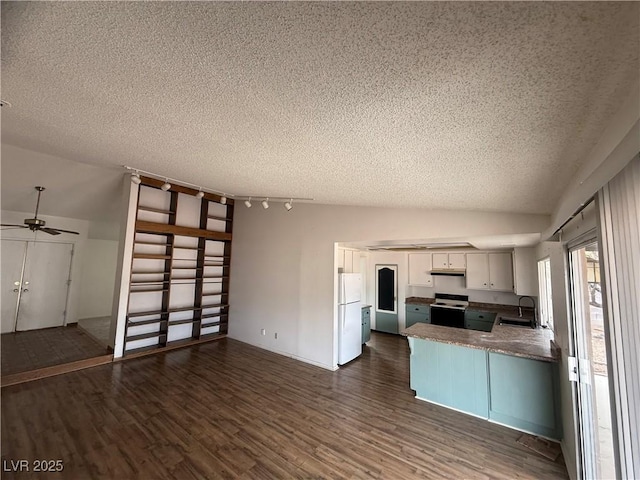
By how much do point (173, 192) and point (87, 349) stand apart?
3.15m

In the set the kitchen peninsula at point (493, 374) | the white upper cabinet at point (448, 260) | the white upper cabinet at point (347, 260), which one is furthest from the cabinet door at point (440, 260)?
the kitchen peninsula at point (493, 374)

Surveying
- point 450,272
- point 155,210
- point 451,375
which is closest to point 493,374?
point 451,375

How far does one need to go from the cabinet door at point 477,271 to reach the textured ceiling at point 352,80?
3.33 m

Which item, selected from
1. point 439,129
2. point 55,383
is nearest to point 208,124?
point 439,129

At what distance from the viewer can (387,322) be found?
640 centimetres

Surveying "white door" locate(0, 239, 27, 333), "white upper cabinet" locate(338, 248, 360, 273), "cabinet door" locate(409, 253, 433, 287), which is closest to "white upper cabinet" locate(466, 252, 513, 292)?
"cabinet door" locate(409, 253, 433, 287)

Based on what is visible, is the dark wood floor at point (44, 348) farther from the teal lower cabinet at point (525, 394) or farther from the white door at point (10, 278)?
the teal lower cabinet at point (525, 394)

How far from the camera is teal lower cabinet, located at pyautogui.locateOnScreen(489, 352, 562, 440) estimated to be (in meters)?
2.59

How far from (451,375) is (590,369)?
1493 mm

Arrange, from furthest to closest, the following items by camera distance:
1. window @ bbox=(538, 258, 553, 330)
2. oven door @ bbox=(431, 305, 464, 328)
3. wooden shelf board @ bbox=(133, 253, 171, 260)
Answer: oven door @ bbox=(431, 305, 464, 328) < wooden shelf board @ bbox=(133, 253, 171, 260) < window @ bbox=(538, 258, 553, 330)

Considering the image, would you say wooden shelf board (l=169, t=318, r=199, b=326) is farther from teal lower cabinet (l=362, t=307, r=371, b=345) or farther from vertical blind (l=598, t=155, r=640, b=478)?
vertical blind (l=598, t=155, r=640, b=478)

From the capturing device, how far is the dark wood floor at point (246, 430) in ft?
7.07

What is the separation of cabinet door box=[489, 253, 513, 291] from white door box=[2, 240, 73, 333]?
9568 mm

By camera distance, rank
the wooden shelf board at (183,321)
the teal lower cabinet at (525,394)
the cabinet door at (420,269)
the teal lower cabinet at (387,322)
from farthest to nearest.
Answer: the teal lower cabinet at (387,322), the cabinet door at (420,269), the wooden shelf board at (183,321), the teal lower cabinet at (525,394)
